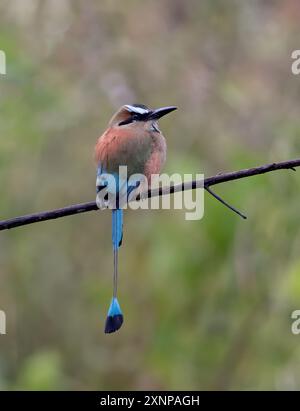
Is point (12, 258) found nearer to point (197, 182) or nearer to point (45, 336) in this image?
point (45, 336)

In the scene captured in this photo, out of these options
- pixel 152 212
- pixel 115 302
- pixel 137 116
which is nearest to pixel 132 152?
pixel 137 116

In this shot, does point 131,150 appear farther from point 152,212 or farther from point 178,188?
point 152,212

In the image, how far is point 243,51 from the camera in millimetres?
4785

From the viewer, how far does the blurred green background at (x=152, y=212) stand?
4254mm

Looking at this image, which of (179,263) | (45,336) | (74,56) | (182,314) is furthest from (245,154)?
(45,336)

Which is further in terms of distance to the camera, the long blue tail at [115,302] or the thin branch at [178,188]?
the long blue tail at [115,302]

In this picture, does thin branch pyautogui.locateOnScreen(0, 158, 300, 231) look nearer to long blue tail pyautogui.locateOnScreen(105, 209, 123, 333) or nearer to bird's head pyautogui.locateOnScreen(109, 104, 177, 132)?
→ long blue tail pyautogui.locateOnScreen(105, 209, 123, 333)

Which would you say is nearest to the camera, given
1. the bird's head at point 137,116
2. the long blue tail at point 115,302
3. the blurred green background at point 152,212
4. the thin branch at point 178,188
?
the thin branch at point 178,188

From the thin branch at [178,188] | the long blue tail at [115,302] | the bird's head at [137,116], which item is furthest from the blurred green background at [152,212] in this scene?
the thin branch at [178,188]

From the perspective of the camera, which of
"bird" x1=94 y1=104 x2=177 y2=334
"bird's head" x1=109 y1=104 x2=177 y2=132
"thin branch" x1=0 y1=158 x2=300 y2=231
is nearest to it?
"thin branch" x1=0 y1=158 x2=300 y2=231

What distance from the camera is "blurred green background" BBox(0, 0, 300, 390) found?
4.25m

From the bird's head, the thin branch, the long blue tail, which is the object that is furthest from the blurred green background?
the thin branch

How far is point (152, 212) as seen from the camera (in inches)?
185

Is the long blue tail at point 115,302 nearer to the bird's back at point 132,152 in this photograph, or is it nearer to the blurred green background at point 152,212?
the bird's back at point 132,152
